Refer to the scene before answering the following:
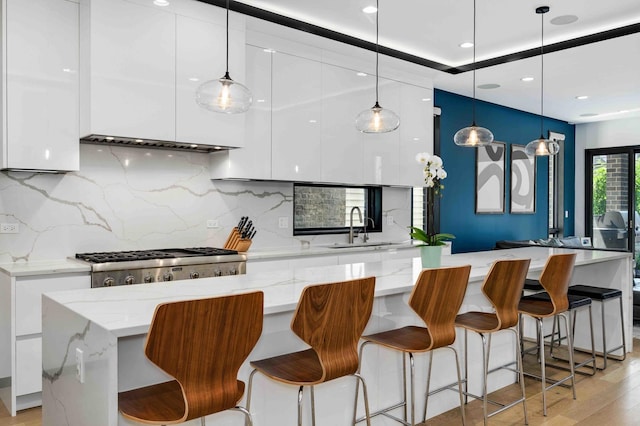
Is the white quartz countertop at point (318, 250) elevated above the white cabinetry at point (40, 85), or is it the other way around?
the white cabinetry at point (40, 85)

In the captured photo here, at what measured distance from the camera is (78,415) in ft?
6.46

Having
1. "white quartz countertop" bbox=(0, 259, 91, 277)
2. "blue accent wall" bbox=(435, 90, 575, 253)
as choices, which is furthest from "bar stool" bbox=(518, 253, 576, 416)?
"blue accent wall" bbox=(435, 90, 575, 253)

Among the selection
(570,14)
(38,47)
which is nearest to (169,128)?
(38,47)

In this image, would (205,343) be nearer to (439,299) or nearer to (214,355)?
(214,355)

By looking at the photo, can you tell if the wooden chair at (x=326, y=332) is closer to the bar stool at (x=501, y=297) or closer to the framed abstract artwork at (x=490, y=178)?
the bar stool at (x=501, y=297)

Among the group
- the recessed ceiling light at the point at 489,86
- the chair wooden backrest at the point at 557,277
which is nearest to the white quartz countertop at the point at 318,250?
the chair wooden backrest at the point at 557,277

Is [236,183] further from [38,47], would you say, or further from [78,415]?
[78,415]

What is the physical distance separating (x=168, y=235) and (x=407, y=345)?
2.45 m

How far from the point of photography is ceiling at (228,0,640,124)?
4.09m

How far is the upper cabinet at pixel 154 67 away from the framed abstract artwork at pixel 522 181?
4.99 meters

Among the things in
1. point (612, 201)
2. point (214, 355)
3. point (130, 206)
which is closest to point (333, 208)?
point (130, 206)

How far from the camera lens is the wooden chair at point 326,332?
79.0 inches

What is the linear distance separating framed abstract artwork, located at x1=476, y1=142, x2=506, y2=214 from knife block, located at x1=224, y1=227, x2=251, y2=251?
3.78 meters

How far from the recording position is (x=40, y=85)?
11.1 feet
